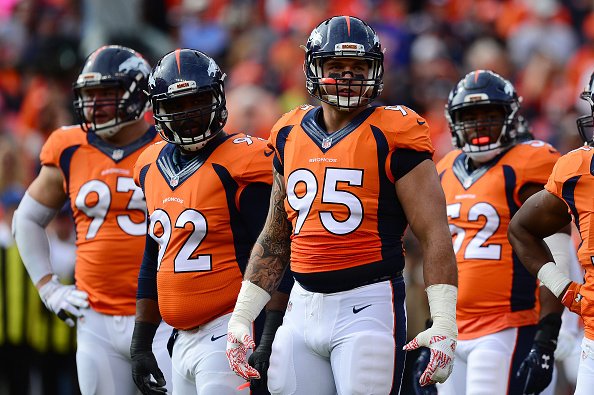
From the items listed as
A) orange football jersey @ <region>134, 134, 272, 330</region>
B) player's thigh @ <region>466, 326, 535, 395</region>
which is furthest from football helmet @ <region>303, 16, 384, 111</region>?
player's thigh @ <region>466, 326, 535, 395</region>

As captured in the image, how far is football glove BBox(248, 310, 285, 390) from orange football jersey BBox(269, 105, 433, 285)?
1.29ft

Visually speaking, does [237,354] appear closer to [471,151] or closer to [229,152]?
[229,152]

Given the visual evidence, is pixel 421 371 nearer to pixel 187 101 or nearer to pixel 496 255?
pixel 496 255

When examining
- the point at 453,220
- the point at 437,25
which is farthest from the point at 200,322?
the point at 437,25

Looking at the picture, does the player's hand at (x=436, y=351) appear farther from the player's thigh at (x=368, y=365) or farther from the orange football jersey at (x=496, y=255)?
the orange football jersey at (x=496, y=255)

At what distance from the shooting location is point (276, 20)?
1421 centimetres

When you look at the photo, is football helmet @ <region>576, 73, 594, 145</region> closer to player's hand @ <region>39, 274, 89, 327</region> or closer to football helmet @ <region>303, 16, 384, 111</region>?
football helmet @ <region>303, 16, 384, 111</region>

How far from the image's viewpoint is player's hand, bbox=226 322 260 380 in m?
4.78

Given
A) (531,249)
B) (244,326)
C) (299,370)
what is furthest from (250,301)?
(531,249)

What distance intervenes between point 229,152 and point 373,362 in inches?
49.7

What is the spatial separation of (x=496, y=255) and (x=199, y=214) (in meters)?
1.75

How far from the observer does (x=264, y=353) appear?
498cm

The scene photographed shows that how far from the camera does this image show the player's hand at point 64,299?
20.4 feet

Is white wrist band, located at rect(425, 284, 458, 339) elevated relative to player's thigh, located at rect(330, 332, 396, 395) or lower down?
elevated
